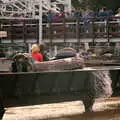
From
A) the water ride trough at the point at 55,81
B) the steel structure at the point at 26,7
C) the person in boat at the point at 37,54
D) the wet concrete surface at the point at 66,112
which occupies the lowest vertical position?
the wet concrete surface at the point at 66,112

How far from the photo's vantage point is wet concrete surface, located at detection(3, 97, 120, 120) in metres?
7.40

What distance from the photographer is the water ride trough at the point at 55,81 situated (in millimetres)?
6449

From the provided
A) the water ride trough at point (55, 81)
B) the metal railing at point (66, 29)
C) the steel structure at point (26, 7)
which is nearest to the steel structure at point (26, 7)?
the steel structure at point (26, 7)

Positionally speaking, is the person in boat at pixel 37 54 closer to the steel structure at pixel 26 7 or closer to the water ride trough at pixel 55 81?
the water ride trough at pixel 55 81

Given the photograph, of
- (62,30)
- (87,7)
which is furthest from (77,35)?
(87,7)

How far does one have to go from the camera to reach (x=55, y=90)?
6.75m

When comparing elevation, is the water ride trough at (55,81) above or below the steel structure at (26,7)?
below

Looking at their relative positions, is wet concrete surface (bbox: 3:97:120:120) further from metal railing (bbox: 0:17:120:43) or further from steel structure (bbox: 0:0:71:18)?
steel structure (bbox: 0:0:71:18)

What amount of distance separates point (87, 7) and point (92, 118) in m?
24.6

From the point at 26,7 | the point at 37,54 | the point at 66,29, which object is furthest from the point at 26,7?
the point at 37,54

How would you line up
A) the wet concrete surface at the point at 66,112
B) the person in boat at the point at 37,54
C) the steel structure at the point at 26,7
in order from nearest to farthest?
the wet concrete surface at the point at 66,112 < the person in boat at the point at 37,54 < the steel structure at the point at 26,7

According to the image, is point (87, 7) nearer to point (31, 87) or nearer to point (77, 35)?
point (77, 35)

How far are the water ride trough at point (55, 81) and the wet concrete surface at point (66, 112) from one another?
0.22 meters

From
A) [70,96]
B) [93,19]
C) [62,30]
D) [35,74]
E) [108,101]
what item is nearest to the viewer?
[35,74]
